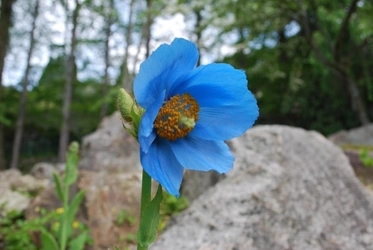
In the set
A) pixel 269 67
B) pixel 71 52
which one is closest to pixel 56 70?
pixel 71 52

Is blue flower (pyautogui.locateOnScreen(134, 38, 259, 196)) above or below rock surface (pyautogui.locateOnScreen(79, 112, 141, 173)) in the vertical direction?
above

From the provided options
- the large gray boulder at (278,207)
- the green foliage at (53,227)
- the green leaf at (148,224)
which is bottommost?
the green foliage at (53,227)

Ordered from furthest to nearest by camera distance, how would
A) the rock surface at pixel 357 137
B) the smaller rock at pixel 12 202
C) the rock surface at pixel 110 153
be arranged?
the rock surface at pixel 357 137
the rock surface at pixel 110 153
the smaller rock at pixel 12 202

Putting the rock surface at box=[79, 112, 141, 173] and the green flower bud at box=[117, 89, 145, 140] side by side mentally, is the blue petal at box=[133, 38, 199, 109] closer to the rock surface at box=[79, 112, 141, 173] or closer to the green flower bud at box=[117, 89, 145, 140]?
the green flower bud at box=[117, 89, 145, 140]

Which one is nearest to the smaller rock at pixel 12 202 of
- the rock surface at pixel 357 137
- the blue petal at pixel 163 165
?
the blue petal at pixel 163 165

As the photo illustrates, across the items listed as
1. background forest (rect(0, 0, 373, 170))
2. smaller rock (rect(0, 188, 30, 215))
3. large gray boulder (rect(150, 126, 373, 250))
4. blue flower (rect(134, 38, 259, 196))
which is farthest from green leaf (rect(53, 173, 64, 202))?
background forest (rect(0, 0, 373, 170))

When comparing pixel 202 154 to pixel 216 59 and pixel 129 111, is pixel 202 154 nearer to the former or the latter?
pixel 129 111

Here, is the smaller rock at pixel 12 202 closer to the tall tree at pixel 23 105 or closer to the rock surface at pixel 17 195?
the rock surface at pixel 17 195
